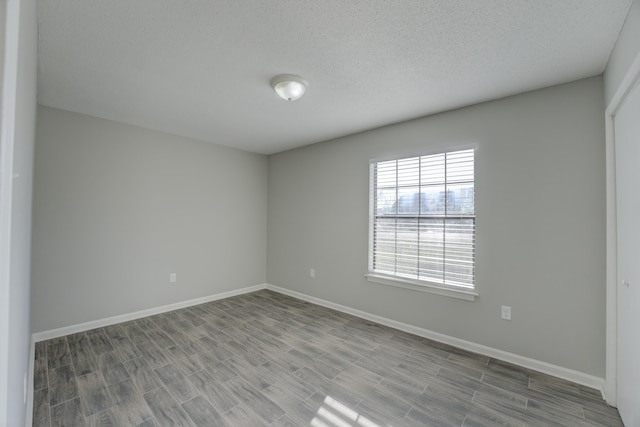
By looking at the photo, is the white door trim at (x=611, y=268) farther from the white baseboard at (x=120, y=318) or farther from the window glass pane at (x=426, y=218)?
the white baseboard at (x=120, y=318)

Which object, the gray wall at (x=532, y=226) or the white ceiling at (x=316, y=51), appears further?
the gray wall at (x=532, y=226)

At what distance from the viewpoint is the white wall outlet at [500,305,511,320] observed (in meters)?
2.52

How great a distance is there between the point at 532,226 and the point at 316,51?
7.81 ft

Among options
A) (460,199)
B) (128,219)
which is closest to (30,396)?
(128,219)

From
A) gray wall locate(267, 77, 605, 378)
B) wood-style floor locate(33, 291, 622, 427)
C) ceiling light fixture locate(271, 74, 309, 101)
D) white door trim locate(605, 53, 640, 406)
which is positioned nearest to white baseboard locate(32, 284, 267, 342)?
wood-style floor locate(33, 291, 622, 427)

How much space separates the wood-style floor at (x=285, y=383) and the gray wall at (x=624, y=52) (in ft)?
7.47

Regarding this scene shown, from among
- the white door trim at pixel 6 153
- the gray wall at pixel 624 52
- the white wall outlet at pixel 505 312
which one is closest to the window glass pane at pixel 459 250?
the white wall outlet at pixel 505 312

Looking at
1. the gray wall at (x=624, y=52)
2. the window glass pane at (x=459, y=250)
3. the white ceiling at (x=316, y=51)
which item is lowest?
the window glass pane at (x=459, y=250)

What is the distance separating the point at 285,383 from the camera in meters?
2.20

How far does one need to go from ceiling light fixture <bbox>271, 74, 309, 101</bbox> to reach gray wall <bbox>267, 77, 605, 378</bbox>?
1.52 meters

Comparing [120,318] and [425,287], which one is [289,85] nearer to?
[425,287]

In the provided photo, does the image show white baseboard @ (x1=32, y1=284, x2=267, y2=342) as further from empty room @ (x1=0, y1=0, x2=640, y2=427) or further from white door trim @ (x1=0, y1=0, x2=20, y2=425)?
white door trim @ (x1=0, y1=0, x2=20, y2=425)

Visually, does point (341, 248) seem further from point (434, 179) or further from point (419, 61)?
point (419, 61)

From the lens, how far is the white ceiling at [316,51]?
1.56 m
